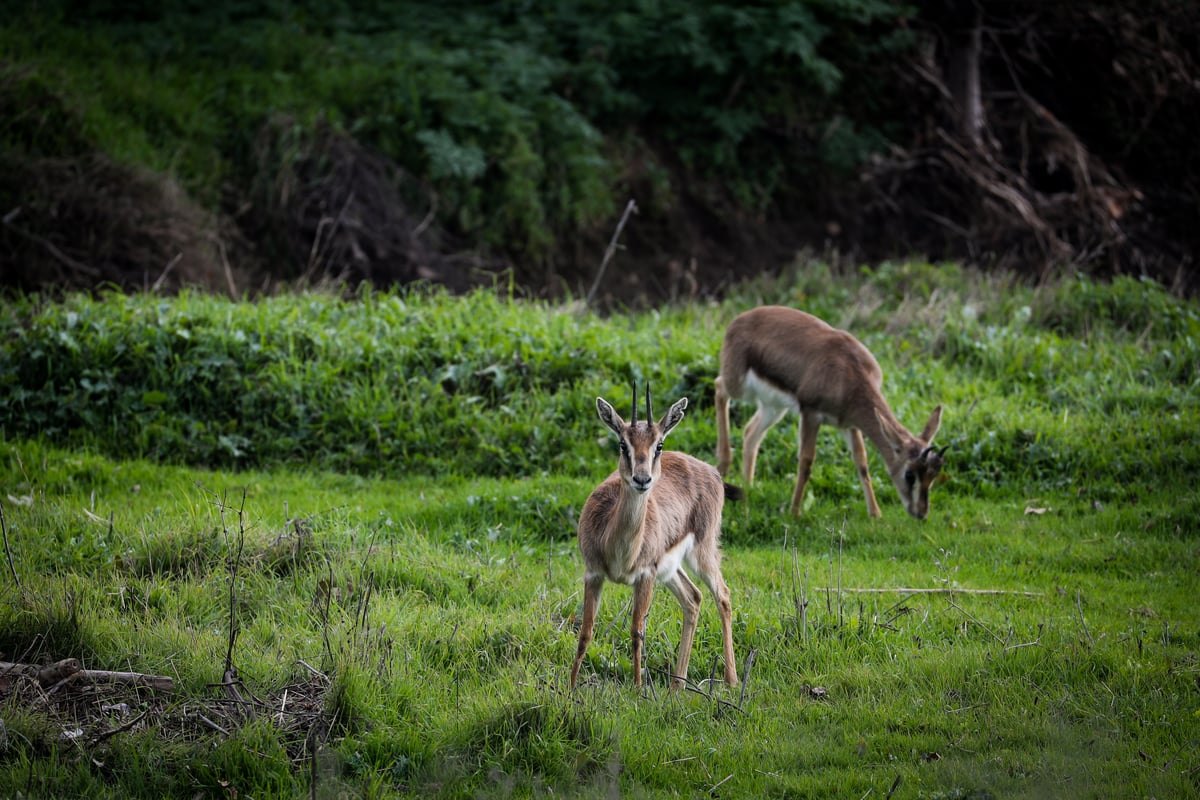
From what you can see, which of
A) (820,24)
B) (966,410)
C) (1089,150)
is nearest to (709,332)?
(966,410)

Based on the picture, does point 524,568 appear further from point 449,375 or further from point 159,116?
point 159,116

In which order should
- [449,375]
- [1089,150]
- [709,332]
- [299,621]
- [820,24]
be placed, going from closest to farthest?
[299,621]
[449,375]
[709,332]
[820,24]
[1089,150]

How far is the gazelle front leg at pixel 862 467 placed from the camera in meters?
8.82

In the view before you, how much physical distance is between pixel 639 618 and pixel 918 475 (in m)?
3.60

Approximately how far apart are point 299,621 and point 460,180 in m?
9.98

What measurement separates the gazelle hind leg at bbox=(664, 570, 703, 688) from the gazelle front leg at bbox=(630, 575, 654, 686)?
8.7 inches

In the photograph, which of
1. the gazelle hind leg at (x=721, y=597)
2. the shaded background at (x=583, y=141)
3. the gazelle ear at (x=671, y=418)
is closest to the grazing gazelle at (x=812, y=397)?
the gazelle hind leg at (x=721, y=597)

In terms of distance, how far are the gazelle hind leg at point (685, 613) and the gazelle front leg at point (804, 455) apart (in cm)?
259

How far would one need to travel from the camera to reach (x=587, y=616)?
5.62 meters

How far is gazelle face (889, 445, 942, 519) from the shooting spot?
334 inches

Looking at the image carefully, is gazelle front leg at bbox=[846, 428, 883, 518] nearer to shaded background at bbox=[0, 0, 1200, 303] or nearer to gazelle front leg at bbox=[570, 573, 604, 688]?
gazelle front leg at bbox=[570, 573, 604, 688]

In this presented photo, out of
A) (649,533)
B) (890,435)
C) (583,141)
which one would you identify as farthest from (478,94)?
(649,533)

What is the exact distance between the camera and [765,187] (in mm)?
18031

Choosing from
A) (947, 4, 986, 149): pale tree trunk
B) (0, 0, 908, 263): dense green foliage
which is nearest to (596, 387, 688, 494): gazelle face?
(0, 0, 908, 263): dense green foliage
